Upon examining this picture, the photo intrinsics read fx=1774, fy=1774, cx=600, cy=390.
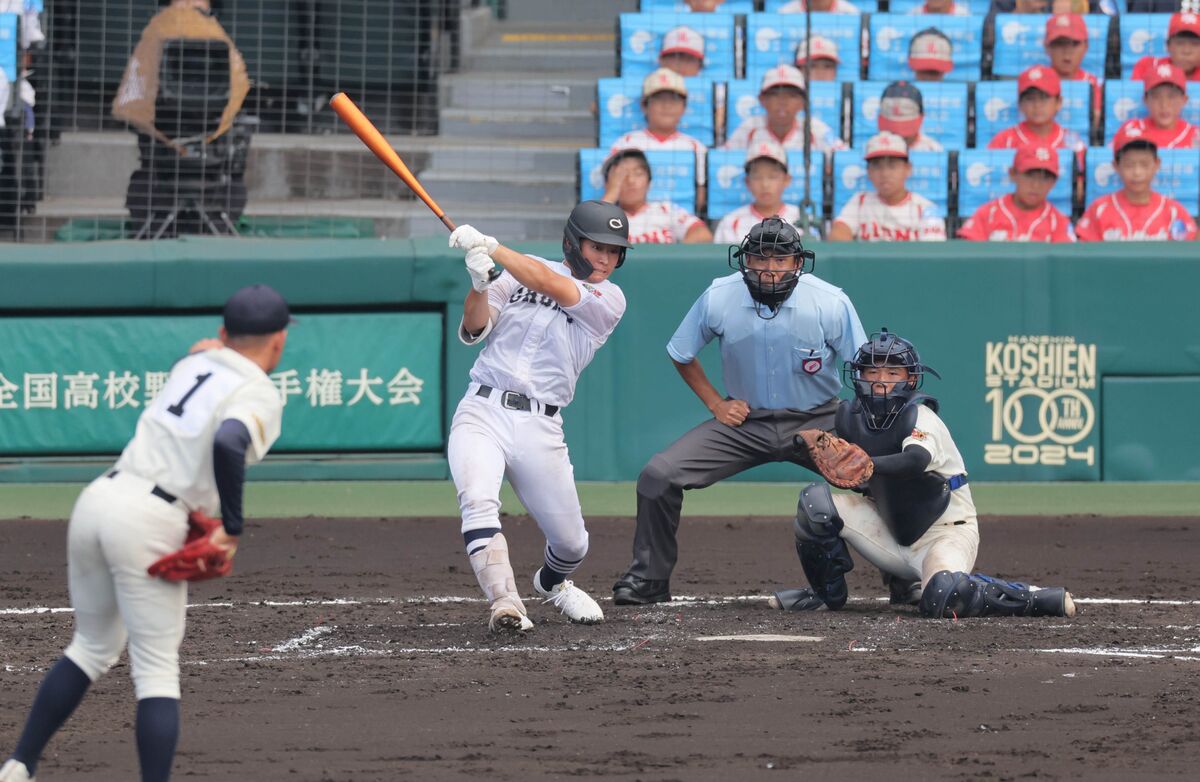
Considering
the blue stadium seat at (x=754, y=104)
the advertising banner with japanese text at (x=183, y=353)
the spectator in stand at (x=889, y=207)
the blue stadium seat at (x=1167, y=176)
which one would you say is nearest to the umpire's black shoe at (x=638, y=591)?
the advertising banner with japanese text at (x=183, y=353)

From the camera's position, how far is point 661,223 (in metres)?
10.9

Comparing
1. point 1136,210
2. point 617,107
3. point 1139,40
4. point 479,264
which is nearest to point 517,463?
point 479,264

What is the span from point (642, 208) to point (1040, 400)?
8.67 ft

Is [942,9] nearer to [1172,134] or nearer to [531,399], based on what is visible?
[1172,134]

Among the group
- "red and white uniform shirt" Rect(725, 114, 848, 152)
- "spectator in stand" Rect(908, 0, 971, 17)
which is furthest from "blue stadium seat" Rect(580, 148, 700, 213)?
"spectator in stand" Rect(908, 0, 971, 17)

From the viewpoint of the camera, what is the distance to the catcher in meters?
6.49

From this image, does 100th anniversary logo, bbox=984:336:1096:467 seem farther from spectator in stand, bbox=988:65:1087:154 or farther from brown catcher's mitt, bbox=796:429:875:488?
brown catcher's mitt, bbox=796:429:875:488

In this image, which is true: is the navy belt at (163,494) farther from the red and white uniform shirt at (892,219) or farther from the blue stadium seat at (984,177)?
the blue stadium seat at (984,177)

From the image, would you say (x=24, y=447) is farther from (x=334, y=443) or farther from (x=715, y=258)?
(x=715, y=258)

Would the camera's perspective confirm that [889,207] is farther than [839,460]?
Yes

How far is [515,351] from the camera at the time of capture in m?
6.50

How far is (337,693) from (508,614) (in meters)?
0.92

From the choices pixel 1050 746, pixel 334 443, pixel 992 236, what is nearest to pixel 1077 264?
pixel 992 236

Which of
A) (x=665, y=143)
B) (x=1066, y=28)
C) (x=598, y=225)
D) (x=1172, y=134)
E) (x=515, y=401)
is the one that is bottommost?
(x=515, y=401)
